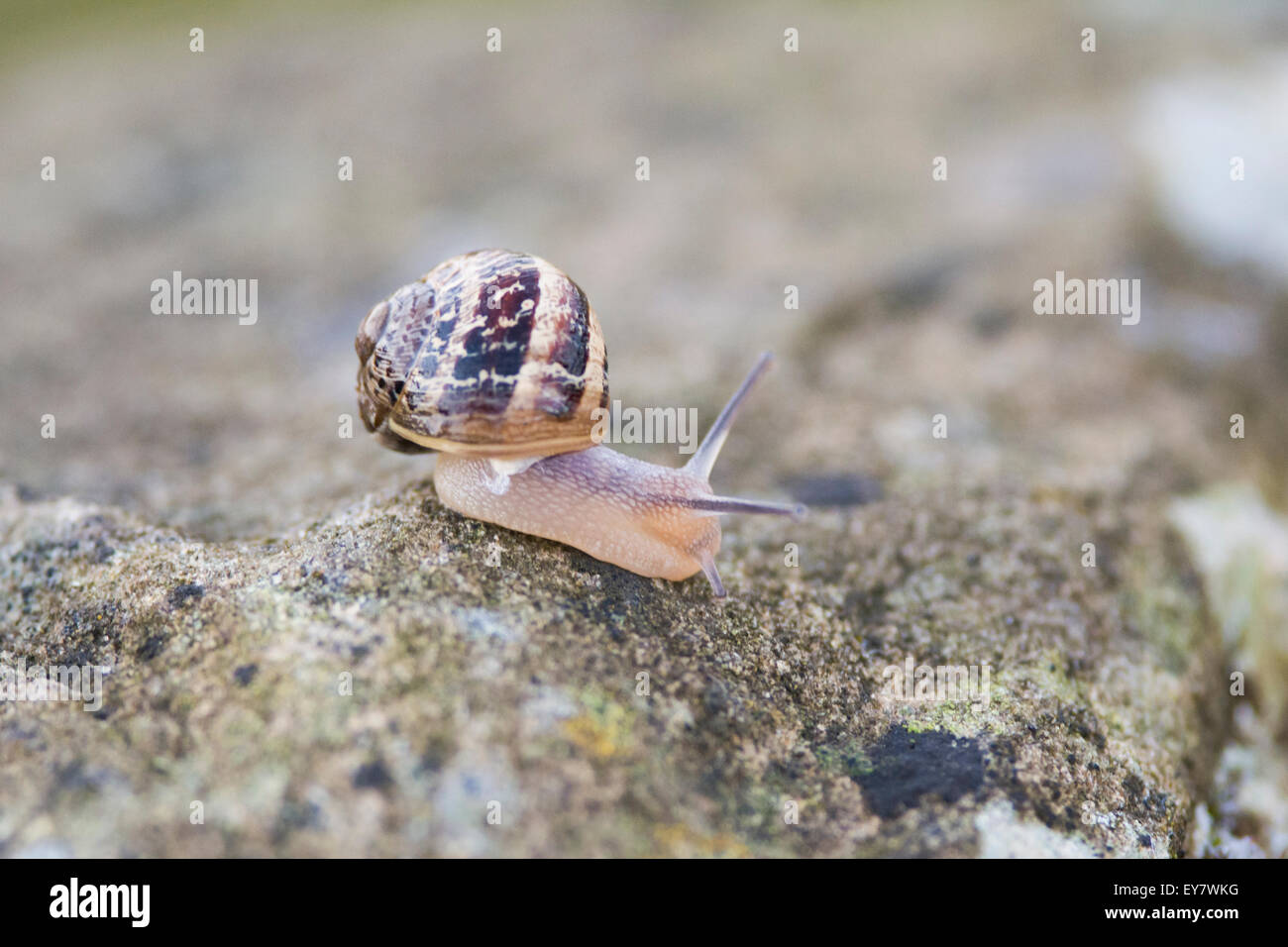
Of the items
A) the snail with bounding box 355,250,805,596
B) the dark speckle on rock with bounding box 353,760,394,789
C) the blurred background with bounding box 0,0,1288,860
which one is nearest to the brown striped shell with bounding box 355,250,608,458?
the snail with bounding box 355,250,805,596

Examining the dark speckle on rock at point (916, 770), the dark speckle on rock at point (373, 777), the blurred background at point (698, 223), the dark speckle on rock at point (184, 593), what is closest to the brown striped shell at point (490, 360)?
the blurred background at point (698, 223)

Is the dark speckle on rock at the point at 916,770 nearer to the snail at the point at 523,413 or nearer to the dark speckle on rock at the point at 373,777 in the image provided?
the snail at the point at 523,413

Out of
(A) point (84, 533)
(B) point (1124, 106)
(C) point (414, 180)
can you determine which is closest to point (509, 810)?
(A) point (84, 533)

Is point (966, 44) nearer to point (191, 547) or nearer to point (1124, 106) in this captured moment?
point (1124, 106)

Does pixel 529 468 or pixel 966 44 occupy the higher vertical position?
pixel 966 44

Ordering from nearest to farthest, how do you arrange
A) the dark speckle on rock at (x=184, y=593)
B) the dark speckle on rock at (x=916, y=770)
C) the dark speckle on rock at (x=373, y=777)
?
the dark speckle on rock at (x=373, y=777) → the dark speckle on rock at (x=916, y=770) → the dark speckle on rock at (x=184, y=593)

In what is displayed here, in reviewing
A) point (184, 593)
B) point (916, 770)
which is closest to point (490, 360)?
point (184, 593)
